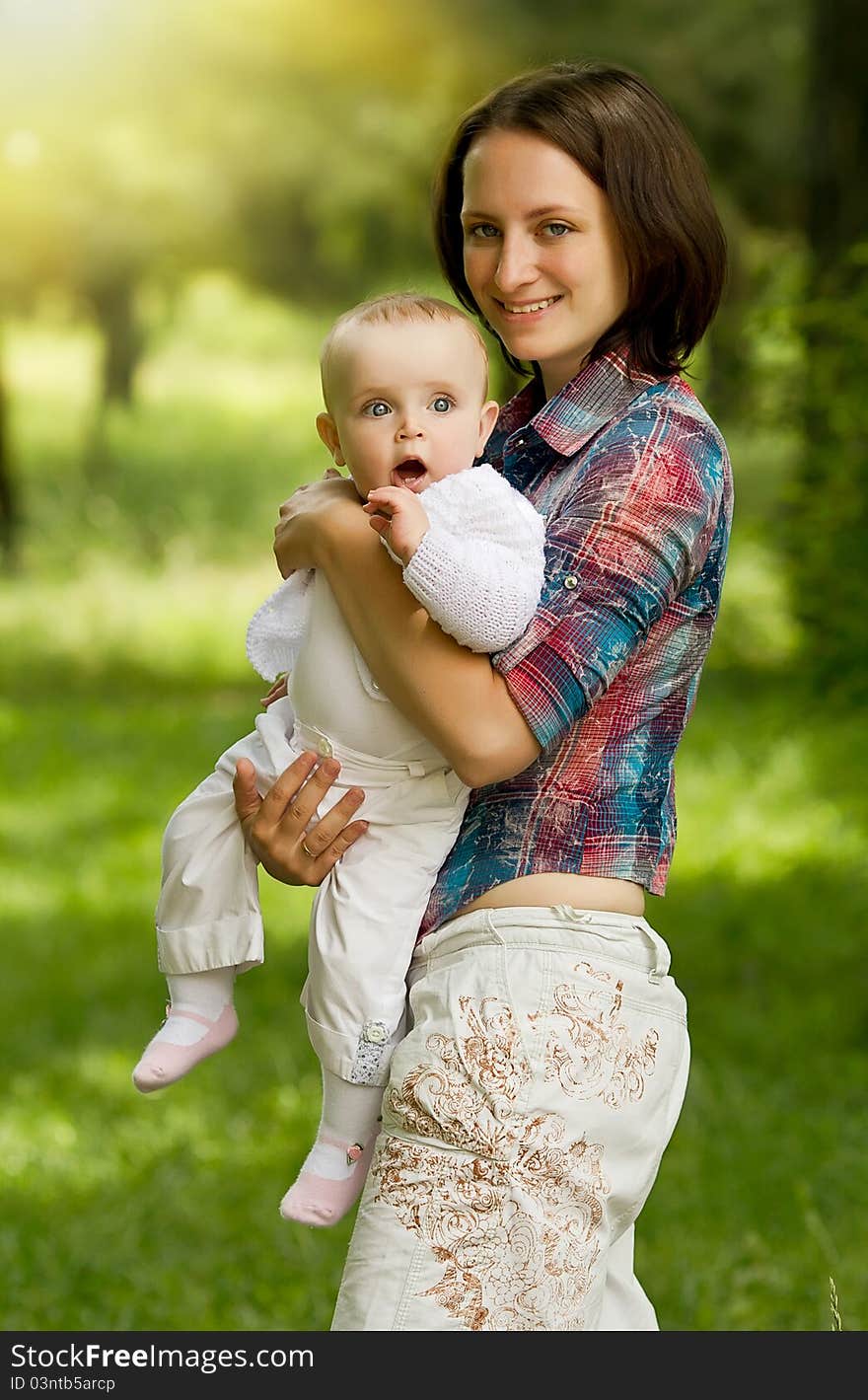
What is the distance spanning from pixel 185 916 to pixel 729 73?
9199mm

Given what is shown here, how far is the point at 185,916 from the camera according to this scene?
6.97 feet

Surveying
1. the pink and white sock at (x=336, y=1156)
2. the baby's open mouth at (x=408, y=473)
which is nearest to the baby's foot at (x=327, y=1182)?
the pink and white sock at (x=336, y=1156)

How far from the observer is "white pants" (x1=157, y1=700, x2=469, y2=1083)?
199 cm

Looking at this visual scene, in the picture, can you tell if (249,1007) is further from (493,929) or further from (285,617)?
(493,929)

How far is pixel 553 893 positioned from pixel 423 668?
Answer: 0.30 m

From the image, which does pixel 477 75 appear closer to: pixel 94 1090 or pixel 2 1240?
pixel 94 1090

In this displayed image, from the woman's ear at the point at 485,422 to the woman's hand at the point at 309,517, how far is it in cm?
16

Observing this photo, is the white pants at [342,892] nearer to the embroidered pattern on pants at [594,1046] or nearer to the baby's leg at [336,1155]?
the baby's leg at [336,1155]

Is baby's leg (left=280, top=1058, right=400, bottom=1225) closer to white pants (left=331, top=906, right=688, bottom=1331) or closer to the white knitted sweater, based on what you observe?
white pants (left=331, top=906, right=688, bottom=1331)

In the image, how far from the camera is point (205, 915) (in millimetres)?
2117

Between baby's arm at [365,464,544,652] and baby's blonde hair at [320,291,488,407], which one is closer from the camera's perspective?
baby's arm at [365,464,544,652]

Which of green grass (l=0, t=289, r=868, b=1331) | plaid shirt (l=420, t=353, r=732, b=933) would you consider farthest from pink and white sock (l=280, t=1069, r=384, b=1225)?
green grass (l=0, t=289, r=868, b=1331)

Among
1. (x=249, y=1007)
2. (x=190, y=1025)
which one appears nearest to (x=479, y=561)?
(x=190, y=1025)
